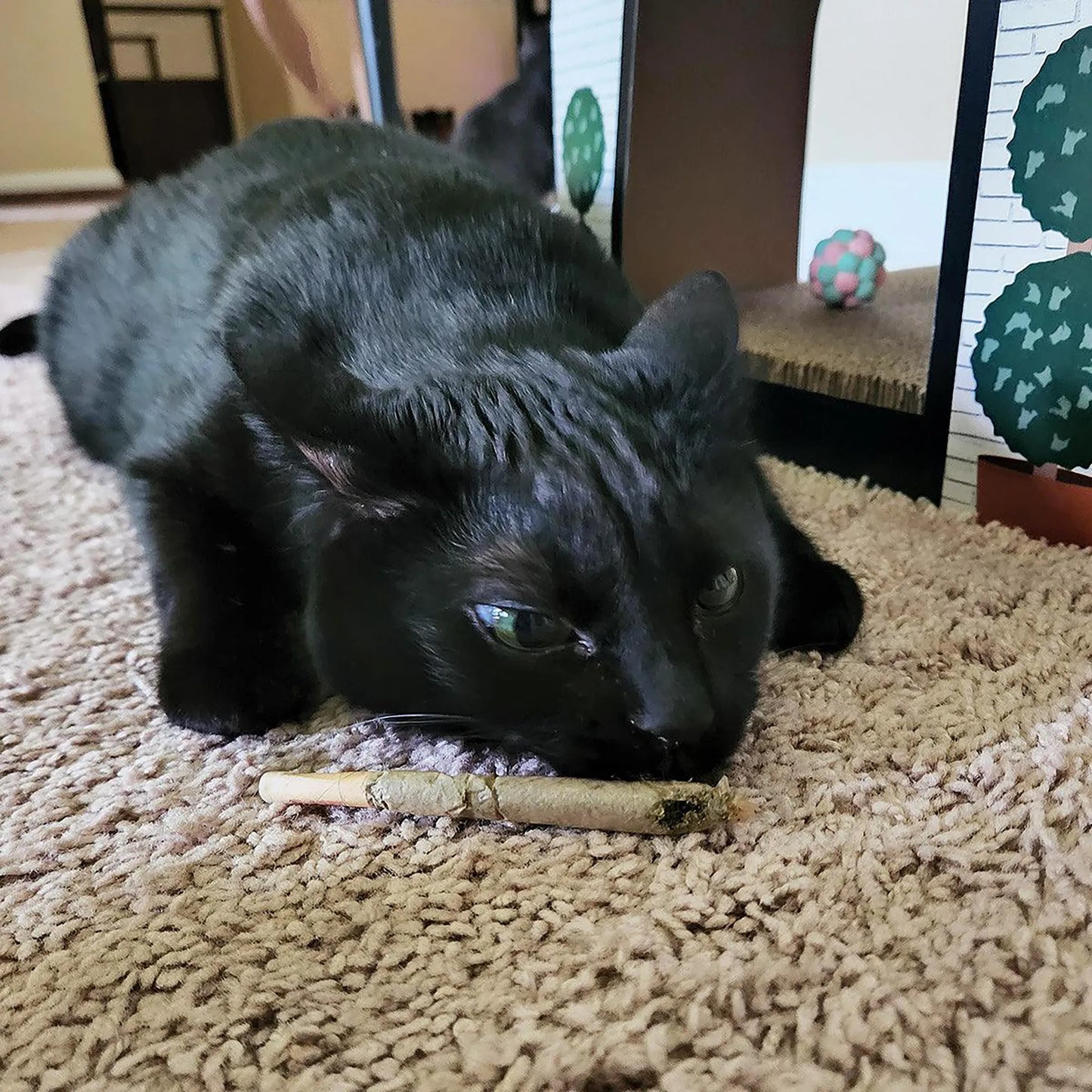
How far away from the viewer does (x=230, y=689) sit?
0.82 meters

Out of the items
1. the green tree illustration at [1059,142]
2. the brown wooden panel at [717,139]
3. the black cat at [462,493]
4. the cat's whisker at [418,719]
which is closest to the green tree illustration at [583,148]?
the brown wooden panel at [717,139]

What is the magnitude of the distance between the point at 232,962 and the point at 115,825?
184 mm

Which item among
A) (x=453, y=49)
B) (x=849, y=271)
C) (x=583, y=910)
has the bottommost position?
(x=583, y=910)

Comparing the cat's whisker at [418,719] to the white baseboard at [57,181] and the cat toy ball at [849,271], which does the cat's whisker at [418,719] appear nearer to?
the cat toy ball at [849,271]

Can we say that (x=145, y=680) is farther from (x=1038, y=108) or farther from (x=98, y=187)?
(x=98, y=187)

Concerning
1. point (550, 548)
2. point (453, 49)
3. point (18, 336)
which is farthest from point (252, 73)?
point (550, 548)

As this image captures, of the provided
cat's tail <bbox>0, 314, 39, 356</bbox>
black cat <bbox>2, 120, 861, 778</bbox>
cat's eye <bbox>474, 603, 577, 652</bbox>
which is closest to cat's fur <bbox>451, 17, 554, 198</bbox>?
cat's tail <bbox>0, 314, 39, 356</bbox>

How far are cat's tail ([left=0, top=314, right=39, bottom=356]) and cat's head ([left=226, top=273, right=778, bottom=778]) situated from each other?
1.52 meters

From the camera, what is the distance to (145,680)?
0.90 metres

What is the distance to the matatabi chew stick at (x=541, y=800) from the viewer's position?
25.1 inches

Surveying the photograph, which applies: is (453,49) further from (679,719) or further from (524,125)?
(679,719)

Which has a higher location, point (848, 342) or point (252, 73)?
point (252, 73)

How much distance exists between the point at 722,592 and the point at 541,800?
0.60ft

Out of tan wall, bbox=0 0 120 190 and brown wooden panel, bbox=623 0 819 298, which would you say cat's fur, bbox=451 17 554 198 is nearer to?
brown wooden panel, bbox=623 0 819 298
